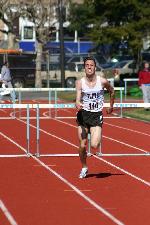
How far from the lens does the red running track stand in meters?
9.99

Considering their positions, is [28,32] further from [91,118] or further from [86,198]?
[86,198]

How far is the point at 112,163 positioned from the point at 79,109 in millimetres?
2713

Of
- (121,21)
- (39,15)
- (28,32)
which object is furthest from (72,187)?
(28,32)

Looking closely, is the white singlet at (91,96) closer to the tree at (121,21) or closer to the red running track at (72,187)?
the red running track at (72,187)

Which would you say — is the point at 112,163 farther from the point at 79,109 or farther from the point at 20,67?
the point at 20,67

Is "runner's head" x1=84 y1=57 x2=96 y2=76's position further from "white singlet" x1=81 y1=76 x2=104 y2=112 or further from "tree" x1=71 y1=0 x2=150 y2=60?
"tree" x1=71 y1=0 x2=150 y2=60

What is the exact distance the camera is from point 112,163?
604 inches

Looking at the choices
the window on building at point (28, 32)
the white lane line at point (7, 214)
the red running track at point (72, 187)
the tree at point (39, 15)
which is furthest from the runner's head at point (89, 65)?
the window on building at point (28, 32)

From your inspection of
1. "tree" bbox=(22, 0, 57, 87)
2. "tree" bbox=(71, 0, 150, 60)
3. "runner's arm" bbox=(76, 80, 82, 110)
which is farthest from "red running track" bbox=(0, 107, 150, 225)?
"tree" bbox=(22, 0, 57, 87)

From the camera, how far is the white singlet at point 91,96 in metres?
12.9

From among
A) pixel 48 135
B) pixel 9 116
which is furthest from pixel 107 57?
pixel 48 135

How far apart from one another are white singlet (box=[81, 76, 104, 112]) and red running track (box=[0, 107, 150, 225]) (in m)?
1.14

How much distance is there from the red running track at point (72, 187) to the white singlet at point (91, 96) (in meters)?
1.14

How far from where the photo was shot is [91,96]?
12.9m
